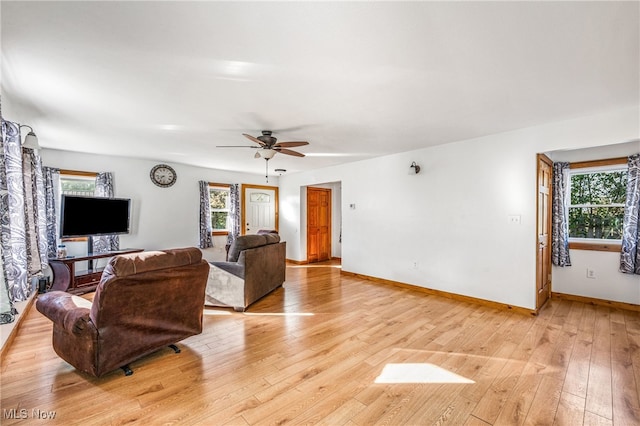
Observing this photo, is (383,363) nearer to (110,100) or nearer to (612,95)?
(612,95)

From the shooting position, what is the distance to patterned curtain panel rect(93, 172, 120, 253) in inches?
199

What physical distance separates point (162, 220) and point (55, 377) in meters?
4.06

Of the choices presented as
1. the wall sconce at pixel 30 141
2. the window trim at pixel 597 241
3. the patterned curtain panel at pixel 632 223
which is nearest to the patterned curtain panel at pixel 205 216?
the wall sconce at pixel 30 141

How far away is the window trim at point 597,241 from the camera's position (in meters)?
3.90

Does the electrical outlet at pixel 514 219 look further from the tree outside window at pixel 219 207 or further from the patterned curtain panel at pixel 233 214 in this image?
the tree outside window at pixel 219 207

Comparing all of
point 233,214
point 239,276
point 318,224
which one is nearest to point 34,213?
point 239,276

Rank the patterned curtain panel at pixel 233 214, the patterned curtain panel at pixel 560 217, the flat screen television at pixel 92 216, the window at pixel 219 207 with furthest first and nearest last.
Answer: the patterned curtain panel at pixel 233 214
the window at pixel 219 207
the flat screen television at pixel 92 216
the patterned curtain panel at pixel 560 217

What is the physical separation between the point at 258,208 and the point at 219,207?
1049 millimetres

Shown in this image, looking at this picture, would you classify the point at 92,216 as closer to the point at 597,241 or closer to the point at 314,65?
the point at 314,65

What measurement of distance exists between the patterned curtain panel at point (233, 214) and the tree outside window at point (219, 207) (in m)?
0.14

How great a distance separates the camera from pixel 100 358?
2094mm

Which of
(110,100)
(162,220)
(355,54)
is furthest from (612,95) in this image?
(162,220)

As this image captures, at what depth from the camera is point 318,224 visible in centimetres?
782

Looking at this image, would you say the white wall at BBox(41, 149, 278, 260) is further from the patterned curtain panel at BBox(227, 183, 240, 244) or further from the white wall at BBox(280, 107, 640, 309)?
the white wall at BBox(280, 107, 640, 309)
